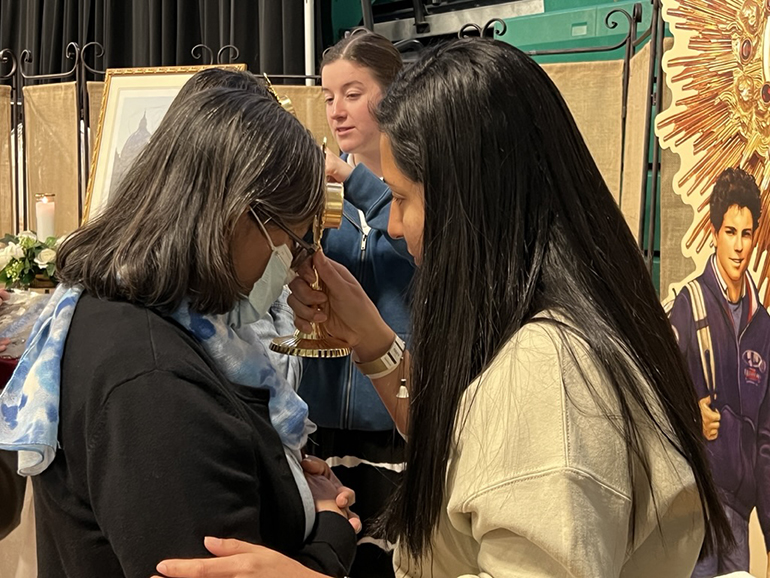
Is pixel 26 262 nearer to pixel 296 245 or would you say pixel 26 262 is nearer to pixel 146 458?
pixel 296 245

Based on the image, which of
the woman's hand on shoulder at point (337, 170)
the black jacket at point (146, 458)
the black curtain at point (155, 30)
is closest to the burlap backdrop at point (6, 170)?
the black curtain at point (155, 30)

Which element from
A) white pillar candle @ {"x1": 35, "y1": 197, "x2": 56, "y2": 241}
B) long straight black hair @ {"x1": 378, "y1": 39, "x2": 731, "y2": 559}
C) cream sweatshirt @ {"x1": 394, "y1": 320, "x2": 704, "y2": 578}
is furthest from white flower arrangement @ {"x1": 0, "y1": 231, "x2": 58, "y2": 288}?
cream sweatshirt @ {"x1": 394, "y1": 320, "x2": 704, "y2": 578}

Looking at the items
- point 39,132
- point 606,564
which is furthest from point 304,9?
point 606,564

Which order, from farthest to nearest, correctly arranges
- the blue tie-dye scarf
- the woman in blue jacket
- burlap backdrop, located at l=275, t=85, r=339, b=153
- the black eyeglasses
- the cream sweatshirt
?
burlap backdrop, located at l=275, t=85, r=339, b=153 → the woman in blue jacket → the black eyeglasses → the blue tie-dye scarf → the cream sweatshirt

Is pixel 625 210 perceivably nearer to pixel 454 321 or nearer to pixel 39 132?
pixel 454 321

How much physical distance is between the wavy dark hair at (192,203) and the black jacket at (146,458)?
48mm

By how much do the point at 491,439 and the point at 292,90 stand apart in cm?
285

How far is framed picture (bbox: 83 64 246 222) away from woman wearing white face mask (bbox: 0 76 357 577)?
2413 millimetres

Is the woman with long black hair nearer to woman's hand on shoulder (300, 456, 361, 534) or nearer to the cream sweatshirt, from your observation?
the cream sweatshirt

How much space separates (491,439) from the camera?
0.83m

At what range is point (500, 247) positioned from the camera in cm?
92

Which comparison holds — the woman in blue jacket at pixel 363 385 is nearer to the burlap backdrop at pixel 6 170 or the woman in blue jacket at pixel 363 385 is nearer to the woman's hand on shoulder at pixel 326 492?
the woman's hand on shoulder at pixel 326 492

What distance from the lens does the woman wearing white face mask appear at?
92cm

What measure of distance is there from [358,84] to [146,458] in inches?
63.2
